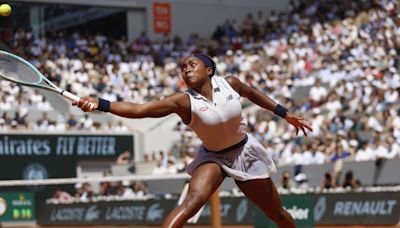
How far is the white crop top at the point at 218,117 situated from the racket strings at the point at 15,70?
4.61 feet

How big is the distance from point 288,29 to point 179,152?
9.86 meters

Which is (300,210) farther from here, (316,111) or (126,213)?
(316,111)

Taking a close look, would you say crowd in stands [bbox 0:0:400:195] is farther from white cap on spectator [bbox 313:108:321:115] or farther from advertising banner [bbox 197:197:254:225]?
advertising banner [bbox 197:197:254:225]

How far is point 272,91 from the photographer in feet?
97.5

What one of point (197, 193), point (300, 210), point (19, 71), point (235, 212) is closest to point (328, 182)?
point (235, 212)

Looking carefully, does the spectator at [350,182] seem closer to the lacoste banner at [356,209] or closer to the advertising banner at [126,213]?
the lacoste banner at [356,209]

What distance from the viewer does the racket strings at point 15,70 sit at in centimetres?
849

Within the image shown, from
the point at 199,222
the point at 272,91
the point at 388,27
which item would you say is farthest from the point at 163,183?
the point at 388,27

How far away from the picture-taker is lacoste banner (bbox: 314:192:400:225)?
1842 centimetres

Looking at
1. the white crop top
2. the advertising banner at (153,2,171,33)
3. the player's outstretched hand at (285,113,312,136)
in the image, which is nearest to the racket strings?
the white crop top

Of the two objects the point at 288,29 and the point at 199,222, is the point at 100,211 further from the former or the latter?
the point at 288,29

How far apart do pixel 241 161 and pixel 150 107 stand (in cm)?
115

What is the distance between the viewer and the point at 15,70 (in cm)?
859

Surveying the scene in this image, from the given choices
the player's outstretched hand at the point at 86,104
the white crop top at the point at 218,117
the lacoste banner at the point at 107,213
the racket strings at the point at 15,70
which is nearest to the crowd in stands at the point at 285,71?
the lacoste banner at the point at 107,213
